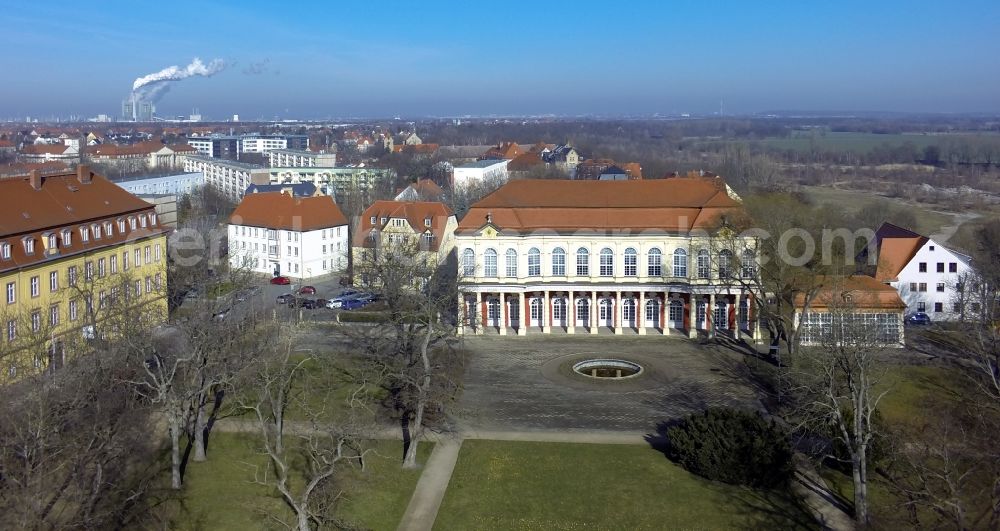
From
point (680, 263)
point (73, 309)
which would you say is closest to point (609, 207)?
point (680, 263)

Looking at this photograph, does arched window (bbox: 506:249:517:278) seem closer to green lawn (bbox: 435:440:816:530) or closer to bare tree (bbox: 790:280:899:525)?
bare tree (bbox: 790:280:899:525)

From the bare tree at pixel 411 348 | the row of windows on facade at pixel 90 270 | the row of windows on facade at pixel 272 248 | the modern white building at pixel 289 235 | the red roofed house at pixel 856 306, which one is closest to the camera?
the bare tree at pixel 411 348

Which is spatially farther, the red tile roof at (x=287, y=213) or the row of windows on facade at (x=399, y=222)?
the red tile roof at (x=287, y=213)

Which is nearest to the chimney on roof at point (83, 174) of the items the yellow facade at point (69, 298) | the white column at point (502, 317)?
the yellow facade at point (69, 298)

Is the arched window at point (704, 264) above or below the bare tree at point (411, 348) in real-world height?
above

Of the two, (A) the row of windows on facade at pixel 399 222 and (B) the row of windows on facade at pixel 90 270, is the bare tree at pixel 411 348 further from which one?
(A) the row of windows on facade at pixel 399 222

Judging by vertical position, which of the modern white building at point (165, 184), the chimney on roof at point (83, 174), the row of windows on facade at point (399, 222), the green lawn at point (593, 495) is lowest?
the green lawn at point (593, 495)
